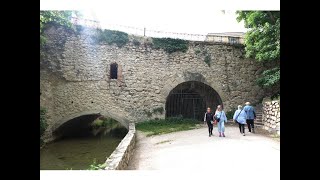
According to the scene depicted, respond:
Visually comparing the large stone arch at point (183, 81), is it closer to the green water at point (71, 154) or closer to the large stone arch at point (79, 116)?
the large stone arch at point (79, 116)

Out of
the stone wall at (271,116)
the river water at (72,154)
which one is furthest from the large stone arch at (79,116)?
the stone wall at (271,116)

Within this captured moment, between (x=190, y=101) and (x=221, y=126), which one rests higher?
(x=190, y=101)

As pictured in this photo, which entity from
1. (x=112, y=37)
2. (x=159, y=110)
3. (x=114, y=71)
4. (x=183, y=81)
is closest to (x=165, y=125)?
(x=159, y=110)

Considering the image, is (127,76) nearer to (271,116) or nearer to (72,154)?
(72,154)

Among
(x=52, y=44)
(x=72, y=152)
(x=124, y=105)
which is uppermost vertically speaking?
(x=52, y=44)

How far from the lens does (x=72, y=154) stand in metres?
9.65

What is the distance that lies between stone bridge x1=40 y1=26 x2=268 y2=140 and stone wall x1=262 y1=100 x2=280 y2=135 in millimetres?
2839

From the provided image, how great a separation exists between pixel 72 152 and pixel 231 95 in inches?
312

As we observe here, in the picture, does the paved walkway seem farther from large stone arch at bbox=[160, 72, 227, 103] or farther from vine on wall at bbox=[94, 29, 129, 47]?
vine on wall at bbox=[94, 29, 129, 47]

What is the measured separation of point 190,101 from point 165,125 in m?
2.97

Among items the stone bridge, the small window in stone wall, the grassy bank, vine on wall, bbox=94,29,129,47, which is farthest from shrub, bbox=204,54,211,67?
the small window in stone wall
